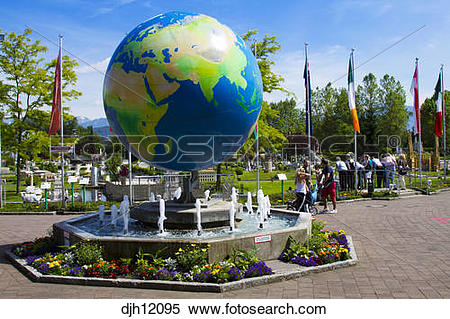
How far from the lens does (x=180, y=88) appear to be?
828cm

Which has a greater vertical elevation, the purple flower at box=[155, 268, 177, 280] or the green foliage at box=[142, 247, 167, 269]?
the green foliage at box=[142, 247, 167, 269]

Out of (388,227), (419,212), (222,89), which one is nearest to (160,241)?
(222,89)

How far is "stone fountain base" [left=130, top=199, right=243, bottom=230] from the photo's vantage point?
9.41 m

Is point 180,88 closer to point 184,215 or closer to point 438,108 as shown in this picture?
point 184,215

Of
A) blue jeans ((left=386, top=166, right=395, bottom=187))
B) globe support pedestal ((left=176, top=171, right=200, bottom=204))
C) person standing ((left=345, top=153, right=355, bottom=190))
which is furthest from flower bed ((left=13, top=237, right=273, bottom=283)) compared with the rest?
blue jeans ((left=386, top=166, right=395, bottom=187))

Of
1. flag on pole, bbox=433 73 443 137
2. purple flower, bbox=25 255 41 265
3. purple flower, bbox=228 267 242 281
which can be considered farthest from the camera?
flag on pole, bbox=433 73 443 137

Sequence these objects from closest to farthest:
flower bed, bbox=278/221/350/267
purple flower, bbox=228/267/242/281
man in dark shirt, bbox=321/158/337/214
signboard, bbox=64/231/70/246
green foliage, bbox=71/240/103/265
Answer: purple flower, bbox=228/267/242/281 → green foliage, bbox=71/240/103/265 → flower bed, bbox=278/221/350/267 → signboard, bbox=64/231/70/246 → man in dark shirt, bbox=321/158/337/214

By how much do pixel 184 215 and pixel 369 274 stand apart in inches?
169

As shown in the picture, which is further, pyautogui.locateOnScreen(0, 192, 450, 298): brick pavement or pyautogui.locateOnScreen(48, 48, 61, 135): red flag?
pyautogui.locateOnScreen(48, 48, 61, 135): red flag

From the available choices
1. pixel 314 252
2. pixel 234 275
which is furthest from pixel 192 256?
pixel 314 252

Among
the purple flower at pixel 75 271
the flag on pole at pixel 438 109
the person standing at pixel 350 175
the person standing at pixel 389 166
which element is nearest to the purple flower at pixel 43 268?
the purple flower at pixel 75 271

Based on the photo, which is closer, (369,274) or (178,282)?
(178,282)

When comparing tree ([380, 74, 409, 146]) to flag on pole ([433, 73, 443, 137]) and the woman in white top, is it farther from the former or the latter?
the woman in white top

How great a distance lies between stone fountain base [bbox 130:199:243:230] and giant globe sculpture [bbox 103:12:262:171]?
4.06 feet
